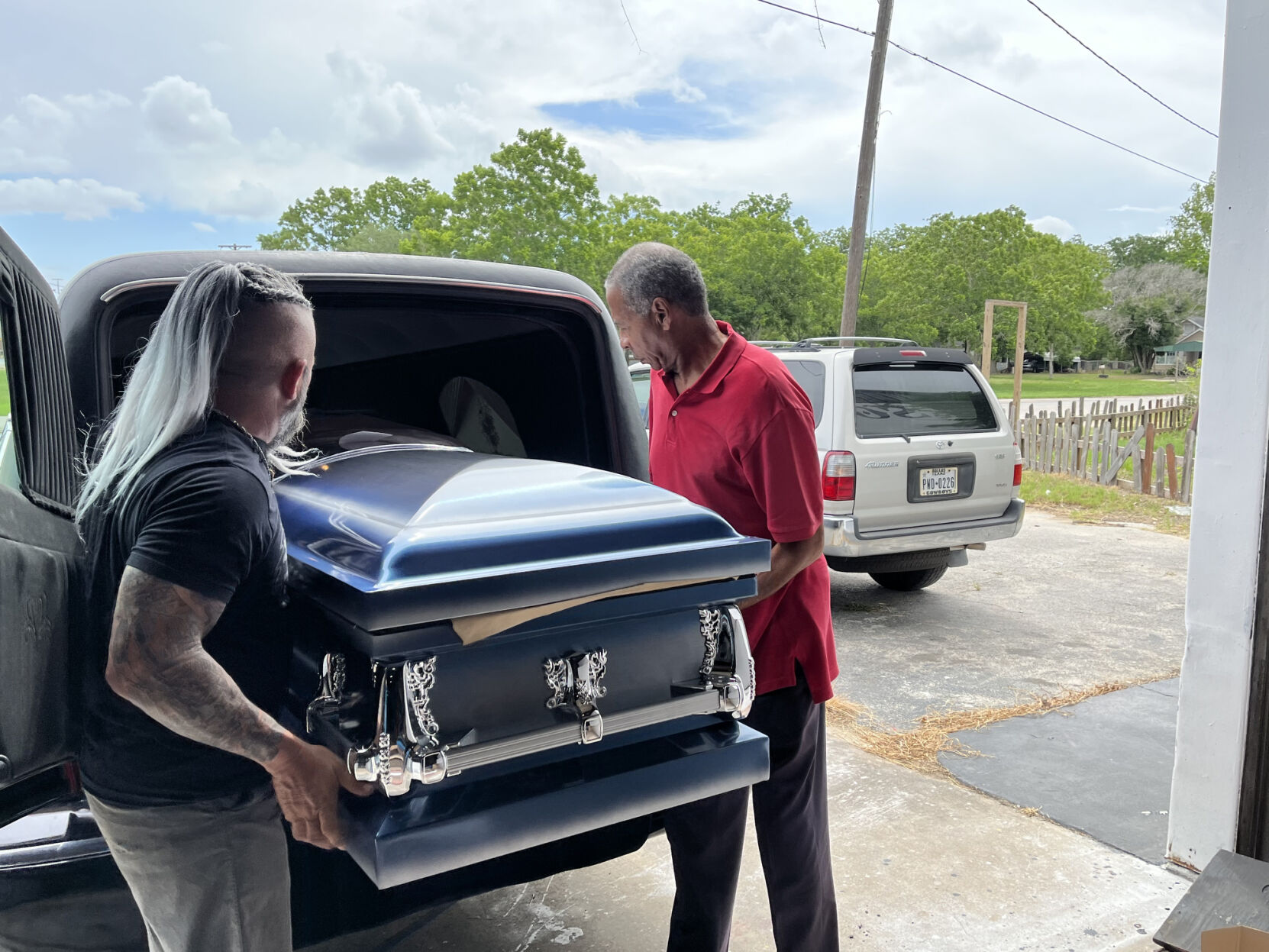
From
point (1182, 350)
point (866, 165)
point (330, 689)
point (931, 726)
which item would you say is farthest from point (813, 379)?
point (1182, 350)

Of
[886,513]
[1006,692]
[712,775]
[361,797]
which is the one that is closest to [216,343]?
[361,797]

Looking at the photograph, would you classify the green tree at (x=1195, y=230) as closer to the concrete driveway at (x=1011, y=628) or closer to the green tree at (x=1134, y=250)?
the green tree at (x=1134, y=250)

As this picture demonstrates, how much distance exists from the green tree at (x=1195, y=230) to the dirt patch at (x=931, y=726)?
51.3 m

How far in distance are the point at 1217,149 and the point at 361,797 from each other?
3.08 meters

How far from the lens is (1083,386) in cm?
5369

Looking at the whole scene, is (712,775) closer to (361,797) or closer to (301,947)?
(361,797)

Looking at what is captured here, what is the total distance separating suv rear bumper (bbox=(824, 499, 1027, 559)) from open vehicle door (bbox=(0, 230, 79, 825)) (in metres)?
4.79

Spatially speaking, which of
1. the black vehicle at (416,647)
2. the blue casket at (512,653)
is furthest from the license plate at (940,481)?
the blue casket at (512,653)

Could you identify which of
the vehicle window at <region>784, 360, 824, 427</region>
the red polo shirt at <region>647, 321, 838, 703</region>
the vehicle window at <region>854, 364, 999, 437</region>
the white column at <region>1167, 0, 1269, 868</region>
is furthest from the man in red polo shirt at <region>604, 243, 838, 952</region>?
the vehicle window at <region>854, 364, 999, 437</region>

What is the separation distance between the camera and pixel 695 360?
247 centimetres

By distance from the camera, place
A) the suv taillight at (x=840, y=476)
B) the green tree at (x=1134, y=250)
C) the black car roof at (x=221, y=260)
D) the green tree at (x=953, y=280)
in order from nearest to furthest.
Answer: the black car roof at (x=221, y=260) → the suv taillight at (x=840, y=476) → the green tree at (x=953, y=280) → the green tree at (x=1134, y=250)

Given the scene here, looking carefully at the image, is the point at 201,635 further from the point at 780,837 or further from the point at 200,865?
the point at 780,837

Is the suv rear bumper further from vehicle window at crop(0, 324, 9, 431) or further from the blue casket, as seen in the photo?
vehicle window at crop(0, 324, 9, 431)

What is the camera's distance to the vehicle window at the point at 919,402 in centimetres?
659
